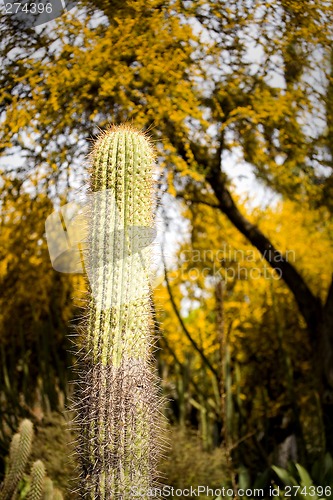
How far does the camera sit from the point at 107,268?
1910 mm

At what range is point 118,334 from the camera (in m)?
1.87

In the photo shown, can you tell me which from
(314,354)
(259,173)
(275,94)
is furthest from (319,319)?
(275,94)

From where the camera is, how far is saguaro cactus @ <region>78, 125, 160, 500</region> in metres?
1.86

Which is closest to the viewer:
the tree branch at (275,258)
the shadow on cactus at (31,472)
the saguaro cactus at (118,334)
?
the saguaro cactus at (118,334)

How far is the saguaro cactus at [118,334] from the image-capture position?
186 centimetres

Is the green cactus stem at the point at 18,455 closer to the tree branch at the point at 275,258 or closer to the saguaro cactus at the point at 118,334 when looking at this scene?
the saguaro cactus at the point at 118,334

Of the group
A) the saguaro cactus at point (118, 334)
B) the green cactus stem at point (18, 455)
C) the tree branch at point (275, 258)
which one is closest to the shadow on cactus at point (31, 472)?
the green cactus stem at point (18, 455)

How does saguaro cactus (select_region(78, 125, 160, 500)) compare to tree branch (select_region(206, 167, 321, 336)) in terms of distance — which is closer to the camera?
saguaro cactus (select_region(78, 125, 160, 500))

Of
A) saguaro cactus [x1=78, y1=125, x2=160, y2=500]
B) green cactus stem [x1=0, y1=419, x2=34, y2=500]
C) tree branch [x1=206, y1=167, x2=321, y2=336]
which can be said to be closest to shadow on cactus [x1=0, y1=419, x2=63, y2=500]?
green cactus stem [x1=0, y1=419, x2=34, y2=500]

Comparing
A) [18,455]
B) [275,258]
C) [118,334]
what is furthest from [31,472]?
[275,258]

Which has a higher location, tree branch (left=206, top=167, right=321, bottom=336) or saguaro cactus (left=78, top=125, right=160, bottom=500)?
saguaro cactus (left=78, top=125, right=160, bottom=500)

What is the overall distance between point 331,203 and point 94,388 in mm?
2476

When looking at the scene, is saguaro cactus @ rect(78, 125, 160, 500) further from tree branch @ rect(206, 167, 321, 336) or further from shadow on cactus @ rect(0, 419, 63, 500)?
tree branch @ rect(206, 167, 321, 336)

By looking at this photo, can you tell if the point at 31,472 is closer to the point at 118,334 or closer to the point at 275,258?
the point at 118,334
